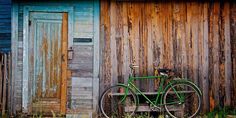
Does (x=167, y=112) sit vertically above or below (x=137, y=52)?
below

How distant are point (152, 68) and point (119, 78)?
85 centimetres

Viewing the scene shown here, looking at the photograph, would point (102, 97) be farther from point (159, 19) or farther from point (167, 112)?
point (159, 19)

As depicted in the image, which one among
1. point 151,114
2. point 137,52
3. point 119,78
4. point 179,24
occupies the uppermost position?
point 179,24

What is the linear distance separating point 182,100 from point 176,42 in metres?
1.46

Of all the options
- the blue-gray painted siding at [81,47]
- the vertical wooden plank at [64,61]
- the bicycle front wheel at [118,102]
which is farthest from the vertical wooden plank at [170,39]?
the vertical wooden plank at [64,61]

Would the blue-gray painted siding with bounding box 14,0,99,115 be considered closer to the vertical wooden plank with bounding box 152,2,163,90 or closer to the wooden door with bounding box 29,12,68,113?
the wooden door with bounding box 29,12,68,113

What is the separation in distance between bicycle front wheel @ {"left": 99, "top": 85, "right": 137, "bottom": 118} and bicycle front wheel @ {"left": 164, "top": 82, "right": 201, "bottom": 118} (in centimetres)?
83

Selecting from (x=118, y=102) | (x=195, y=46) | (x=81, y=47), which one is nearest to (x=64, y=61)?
(x=81, y=47)

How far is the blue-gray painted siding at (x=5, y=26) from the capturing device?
12.4 m

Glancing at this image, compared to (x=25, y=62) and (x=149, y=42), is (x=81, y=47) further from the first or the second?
(x=149, y=42)

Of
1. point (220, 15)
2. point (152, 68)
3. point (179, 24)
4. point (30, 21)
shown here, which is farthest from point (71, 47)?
point (220, 15)

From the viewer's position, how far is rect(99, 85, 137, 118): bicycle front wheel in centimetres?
930

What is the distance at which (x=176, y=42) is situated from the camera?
9.83m

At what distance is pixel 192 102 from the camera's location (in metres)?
9.80
